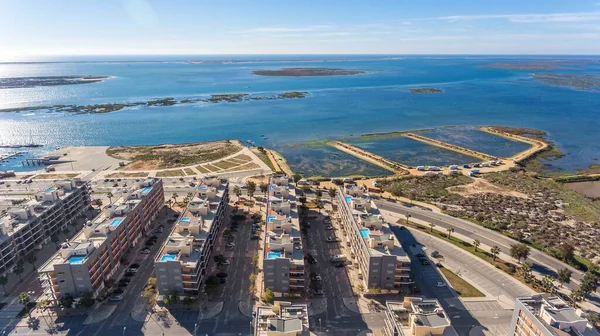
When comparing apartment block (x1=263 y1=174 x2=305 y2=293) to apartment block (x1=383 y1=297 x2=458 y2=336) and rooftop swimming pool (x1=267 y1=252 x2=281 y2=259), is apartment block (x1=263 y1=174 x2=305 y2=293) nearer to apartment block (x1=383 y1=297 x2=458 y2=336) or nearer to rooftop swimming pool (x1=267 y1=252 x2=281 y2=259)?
rooftop swimming pool (x1=267 y1=252 x2=281 y2=259)

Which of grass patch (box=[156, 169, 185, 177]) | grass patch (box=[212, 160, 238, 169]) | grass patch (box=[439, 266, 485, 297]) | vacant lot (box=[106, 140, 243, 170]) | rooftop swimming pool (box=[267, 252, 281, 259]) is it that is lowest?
grass patch (box=[439, 266, 485, 297])

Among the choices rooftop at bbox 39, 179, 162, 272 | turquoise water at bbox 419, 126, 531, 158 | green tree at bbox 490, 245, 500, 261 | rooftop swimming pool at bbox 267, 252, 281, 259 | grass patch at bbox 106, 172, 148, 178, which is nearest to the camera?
rooftop at bbox 39, 179, 162, 272

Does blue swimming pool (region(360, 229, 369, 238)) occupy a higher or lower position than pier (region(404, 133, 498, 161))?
higher

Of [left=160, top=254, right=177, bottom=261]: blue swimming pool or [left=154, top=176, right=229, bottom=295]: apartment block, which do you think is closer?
[left=154, top=176, right=229, bottom=295]: apartment block

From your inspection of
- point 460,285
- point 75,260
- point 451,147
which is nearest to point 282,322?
point 75,260

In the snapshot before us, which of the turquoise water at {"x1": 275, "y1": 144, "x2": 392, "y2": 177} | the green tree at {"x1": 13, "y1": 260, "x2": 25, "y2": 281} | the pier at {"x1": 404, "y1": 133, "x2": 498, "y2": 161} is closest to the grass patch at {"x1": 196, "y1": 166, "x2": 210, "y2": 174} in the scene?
the turquoise water at {"x1": 275, "y1": 144, "x2": 392, "y2": 177}

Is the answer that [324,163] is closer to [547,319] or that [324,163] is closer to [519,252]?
[519,252]

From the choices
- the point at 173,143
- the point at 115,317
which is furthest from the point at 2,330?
the point at 173,143
